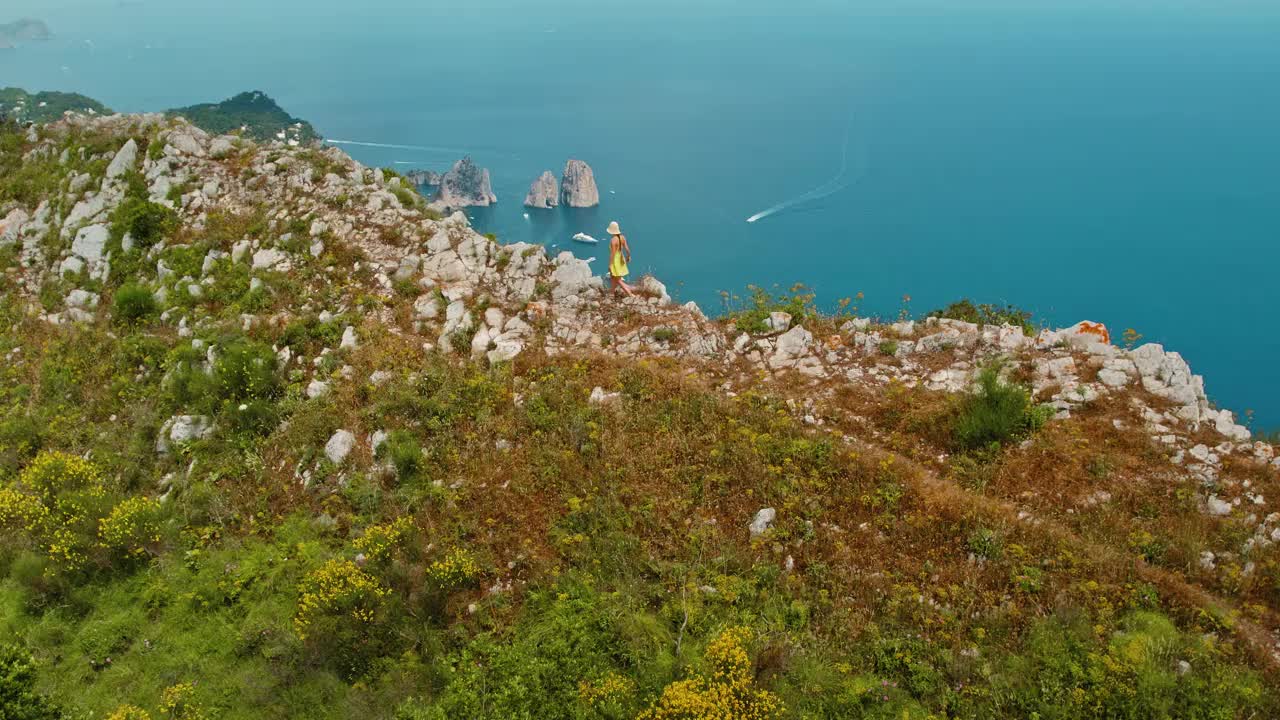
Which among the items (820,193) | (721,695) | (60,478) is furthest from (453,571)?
(820,193)

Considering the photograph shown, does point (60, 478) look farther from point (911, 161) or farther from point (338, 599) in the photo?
point (911, 161)

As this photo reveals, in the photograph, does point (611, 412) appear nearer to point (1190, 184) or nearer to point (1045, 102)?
point (1190, 184)

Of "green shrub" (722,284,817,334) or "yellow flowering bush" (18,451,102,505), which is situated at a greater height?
"green shrub" (722,284,817,334)

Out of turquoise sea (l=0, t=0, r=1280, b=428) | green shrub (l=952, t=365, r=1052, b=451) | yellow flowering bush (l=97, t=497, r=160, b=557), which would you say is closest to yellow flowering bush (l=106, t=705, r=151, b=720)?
yellow flowering bush (l=97, t=497, r=160, b=557)

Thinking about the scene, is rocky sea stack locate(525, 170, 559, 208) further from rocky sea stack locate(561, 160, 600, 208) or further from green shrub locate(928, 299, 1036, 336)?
green shrub locate(928, 299, 1036, 336)

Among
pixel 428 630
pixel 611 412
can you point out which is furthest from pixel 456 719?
pixel 611 412

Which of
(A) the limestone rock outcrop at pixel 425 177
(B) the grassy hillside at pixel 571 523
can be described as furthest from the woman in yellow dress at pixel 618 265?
(A) the limestone rock outcrop at pixel 425 177

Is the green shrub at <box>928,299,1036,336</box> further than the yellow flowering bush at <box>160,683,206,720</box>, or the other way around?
the green shrub at <box>928,299,1036,336</box>
